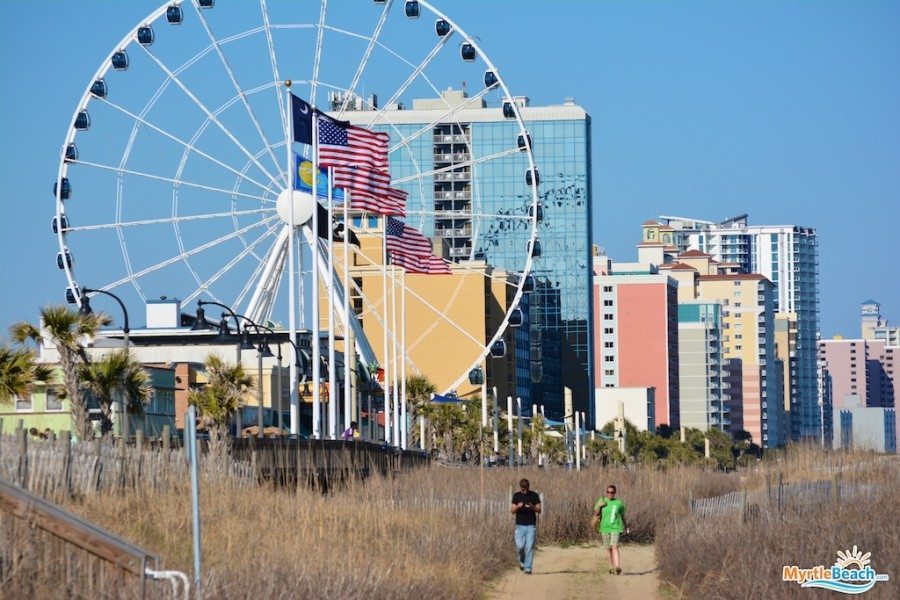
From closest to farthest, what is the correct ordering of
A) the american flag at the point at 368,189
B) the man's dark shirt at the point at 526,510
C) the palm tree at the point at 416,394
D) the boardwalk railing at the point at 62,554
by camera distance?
the boardwalk railing at the point at 62,554 < the man's dark shirt at the point at 526,510 < the american flag at the point at 368,189 < the palm tree at the point at 416,394

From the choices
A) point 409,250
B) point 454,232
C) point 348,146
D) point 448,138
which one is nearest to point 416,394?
point 409,250

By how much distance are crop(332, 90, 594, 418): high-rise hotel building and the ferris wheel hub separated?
411 ft

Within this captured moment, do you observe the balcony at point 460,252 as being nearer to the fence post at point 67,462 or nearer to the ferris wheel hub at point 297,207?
the ferris wheel hub at point 297,207

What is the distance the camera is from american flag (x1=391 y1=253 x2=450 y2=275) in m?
59.9

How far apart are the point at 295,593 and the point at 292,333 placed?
30.8 meters

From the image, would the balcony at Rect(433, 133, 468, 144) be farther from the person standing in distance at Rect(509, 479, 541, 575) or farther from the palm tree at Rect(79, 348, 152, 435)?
the person standing in distance at Rect(509, 479, 541, 575)

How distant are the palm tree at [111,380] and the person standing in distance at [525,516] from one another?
16069 mm

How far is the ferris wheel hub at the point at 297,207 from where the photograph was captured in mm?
61875

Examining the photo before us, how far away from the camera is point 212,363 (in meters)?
55.6

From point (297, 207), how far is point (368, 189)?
414 inches

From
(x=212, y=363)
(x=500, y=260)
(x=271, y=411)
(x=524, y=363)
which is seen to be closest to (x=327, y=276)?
(x=212, y=363)

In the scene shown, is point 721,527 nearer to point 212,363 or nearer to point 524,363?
point 212,363

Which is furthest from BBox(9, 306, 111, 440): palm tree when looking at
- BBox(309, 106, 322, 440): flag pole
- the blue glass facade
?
the blue glass facade

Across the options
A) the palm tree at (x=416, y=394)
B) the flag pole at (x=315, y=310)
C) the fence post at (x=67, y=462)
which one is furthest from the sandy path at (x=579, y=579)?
the palm tree at (x=416, y=394)
